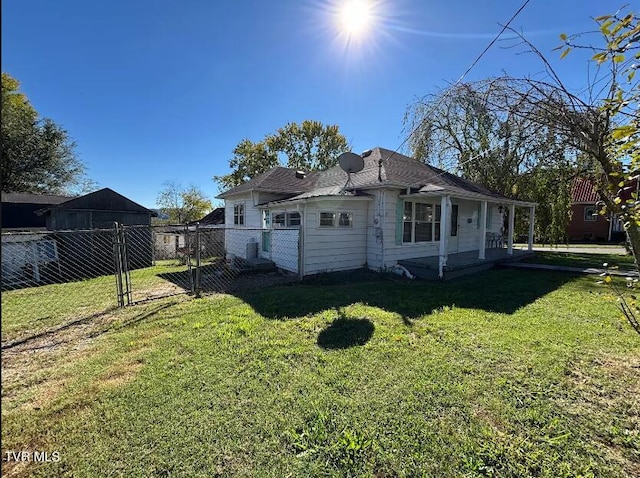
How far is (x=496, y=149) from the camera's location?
16.8 ft

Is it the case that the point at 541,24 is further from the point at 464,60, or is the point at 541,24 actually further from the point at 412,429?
the point at 412,429

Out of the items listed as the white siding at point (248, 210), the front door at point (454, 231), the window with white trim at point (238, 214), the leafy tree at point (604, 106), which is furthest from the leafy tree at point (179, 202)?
the leafy tree at point (604, 106)

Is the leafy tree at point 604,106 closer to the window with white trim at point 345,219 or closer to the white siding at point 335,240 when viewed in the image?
the white siding at point 335,240

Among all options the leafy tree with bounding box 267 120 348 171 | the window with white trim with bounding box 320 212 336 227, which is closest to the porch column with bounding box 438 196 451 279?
the window with white trim with bounding box 320 212 336 227

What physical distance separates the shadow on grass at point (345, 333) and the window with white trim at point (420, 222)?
5337mm

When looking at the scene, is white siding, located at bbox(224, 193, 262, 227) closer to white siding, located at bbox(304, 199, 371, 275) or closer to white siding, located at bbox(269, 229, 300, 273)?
white siding, located at bbox(269, 229, 300, 273)

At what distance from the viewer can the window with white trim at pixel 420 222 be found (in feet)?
34.0

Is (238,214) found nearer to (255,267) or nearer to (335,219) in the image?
(255,267)

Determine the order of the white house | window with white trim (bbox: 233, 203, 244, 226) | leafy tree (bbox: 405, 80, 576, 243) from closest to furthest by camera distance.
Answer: leafy tree (bbox: 405, 80, 576, 243) → the white house → window with white trim (bbox: 233, 203, 244, 226)

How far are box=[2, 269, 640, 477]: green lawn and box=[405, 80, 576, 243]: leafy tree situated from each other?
171 centimetres

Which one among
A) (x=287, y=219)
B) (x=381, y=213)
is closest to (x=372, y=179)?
(x=381, y=213)

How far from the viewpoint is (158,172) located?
108ft

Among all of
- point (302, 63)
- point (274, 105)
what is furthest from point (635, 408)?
point (274, 105)

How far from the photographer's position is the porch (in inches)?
A: 365
